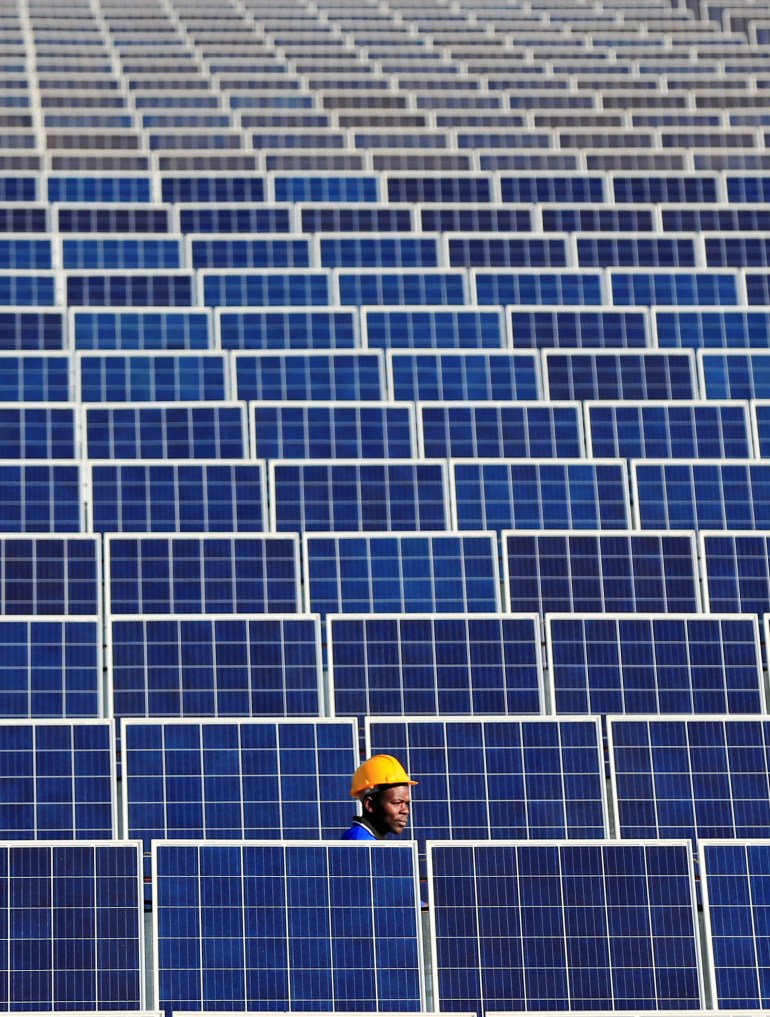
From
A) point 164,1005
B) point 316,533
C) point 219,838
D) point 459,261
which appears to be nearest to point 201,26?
point 459,261

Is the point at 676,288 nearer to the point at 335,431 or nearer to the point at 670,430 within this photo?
the point at 670,430

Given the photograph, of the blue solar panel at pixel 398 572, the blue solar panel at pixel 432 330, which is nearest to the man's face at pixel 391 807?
the blue solar panel at pixel 398 572

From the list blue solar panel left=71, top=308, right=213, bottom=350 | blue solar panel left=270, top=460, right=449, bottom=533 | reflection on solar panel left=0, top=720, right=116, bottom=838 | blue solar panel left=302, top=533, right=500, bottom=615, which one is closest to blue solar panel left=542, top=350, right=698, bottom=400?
blue solar panel left=270, top=460, right=449, bottom=533

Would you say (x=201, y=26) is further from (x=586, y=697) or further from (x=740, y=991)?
(x=740, y=991)

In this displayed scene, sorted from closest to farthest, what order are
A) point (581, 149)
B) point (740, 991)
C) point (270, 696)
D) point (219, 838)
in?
1. point (740, 991)
2. point (219, 838)
3. point (270, 696)
4. point (581, 149)

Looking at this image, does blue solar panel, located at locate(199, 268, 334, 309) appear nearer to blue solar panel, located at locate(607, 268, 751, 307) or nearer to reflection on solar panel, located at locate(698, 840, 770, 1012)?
blue solar panel, located at locate(607, 268, 751, 307)

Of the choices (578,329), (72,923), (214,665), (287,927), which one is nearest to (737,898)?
(287,927)
